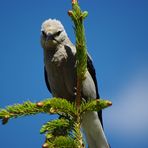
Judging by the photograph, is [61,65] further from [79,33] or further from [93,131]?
[79,33]

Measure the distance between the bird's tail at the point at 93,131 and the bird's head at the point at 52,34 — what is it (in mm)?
1187

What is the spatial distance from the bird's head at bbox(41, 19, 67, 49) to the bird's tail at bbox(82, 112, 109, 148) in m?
1.19

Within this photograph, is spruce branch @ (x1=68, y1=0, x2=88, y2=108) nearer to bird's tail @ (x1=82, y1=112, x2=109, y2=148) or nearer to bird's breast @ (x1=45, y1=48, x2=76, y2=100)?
bird's breast @ (x1=45, y1=48, x2=76, y2=100)

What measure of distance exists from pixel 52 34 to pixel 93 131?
1.65 meters

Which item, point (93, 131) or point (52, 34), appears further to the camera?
point (93, 131)

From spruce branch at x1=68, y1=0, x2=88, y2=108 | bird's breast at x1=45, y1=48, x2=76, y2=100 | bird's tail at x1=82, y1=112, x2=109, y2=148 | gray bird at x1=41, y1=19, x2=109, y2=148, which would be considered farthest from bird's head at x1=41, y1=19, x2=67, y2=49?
spruce branch at x1=68, y1=0, x2=88, y2=108

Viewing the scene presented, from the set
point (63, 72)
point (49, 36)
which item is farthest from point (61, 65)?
point (49, 36)

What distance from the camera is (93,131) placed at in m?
5.07

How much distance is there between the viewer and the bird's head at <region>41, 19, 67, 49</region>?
4426mm

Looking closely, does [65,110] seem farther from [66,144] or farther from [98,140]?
[98,140]

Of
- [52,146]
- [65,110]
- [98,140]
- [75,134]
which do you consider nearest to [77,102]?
[65,110]

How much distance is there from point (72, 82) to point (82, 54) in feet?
6.92

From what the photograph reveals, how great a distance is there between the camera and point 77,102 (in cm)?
226

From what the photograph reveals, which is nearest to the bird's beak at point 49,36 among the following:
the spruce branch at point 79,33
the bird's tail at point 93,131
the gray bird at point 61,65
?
the gray bird at point 61,65
